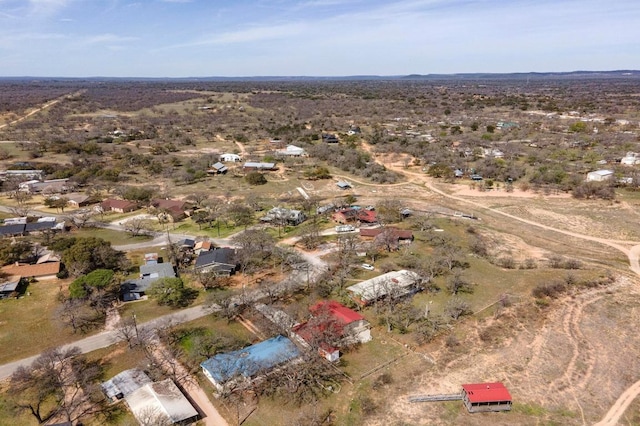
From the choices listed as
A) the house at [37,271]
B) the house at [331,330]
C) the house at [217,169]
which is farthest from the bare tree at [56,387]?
the house at [217,169]

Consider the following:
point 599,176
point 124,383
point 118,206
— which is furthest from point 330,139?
point 124,383

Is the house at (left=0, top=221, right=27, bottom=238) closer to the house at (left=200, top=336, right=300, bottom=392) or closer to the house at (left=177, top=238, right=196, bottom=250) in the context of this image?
the house at (left=177, top=238, right=196, bottom=250)

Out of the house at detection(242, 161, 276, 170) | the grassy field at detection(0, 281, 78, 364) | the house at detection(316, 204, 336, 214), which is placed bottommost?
the grassy field at detection(0, 281, 78, 364)

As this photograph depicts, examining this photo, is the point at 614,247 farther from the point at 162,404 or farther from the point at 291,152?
the point at 291,152

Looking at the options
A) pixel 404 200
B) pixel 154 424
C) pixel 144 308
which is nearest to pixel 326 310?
pixel 154 424

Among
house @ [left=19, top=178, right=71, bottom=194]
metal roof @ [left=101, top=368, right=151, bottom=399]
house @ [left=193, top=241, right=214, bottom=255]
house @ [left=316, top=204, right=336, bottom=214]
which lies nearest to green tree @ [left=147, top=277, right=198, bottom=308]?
metal roof @ [left=101, top=368, right=151, bottom=399]

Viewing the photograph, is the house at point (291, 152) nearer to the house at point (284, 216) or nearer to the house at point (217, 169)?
the house at point (217, 169)

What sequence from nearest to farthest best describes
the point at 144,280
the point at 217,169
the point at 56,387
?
the point at 56,387
the point at 144,280
the point at 217,169
